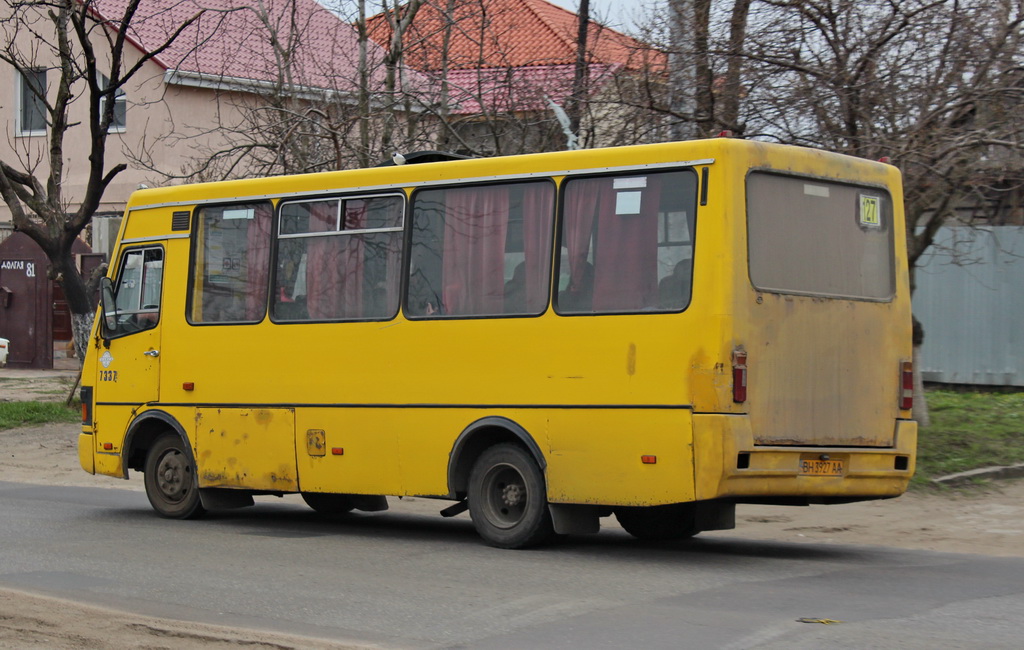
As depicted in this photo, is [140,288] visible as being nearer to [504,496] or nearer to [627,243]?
[504,496]

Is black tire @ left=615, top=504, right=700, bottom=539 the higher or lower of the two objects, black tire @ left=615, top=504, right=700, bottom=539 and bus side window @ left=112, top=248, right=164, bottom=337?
the lower

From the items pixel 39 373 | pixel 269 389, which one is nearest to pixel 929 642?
pixel 269 389

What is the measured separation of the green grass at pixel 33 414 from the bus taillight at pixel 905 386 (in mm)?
14653

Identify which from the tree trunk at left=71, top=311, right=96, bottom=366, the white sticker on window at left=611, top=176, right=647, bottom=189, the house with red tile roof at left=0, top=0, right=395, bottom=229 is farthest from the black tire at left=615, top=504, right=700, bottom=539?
the house with red tile roof at left=0, top=0, right=395, bottom=229

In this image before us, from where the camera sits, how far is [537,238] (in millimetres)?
10219

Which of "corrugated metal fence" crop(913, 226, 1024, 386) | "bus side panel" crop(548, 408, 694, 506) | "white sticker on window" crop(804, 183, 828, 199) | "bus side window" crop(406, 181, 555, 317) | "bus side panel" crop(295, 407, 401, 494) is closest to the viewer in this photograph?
"bus side panel" crop(548, 408, 694, 506)

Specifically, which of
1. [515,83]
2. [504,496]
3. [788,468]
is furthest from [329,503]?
[515,83]

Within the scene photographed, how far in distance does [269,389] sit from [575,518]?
10.5ft

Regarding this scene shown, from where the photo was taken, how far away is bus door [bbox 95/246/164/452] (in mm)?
12742

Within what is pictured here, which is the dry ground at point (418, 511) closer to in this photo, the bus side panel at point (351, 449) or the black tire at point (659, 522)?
the black tire at point (659, 522)

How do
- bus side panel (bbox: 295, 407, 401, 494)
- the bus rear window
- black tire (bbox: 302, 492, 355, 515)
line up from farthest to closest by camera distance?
black tire (bbox: 302, 492, 355, 515) → bus side panel (bbox: 295, 407, 401, 494) → the bus rear window

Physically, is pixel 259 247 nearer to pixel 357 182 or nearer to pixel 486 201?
pixel 357 182

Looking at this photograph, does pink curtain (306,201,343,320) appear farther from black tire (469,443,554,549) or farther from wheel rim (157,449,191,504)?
wheel rim (157,449,191,504)

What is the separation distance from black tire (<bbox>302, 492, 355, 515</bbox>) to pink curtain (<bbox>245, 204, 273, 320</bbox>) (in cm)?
192
